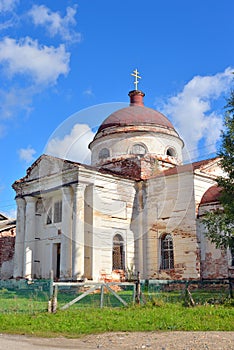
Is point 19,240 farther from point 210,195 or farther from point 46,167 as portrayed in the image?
point 210,195

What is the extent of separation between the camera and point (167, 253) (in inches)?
963

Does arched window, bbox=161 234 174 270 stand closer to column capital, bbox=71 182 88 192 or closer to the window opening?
column capital, bbox=71 182 88 192

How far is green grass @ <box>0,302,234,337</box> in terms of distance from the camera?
9.19 m

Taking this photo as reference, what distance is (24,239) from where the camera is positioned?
26516 mm

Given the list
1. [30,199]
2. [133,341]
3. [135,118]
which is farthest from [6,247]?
[133,341]

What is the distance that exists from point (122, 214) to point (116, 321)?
15.2 meters

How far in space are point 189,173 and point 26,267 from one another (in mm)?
11098

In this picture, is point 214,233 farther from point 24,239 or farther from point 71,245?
point 24,239

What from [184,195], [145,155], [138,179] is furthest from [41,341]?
[145,155]

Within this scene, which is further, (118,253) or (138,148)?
(138,148)

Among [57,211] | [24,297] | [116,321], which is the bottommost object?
[24,297]

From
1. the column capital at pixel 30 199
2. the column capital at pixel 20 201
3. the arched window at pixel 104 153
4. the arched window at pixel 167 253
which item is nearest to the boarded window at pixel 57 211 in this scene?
the column capital at pixel 30 199

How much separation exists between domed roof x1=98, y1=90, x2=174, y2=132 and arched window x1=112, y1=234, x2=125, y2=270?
8.28 meters

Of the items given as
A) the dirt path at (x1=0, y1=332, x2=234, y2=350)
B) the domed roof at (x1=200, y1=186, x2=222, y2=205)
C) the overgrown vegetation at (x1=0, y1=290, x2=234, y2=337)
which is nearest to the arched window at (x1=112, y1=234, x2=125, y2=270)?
the domed roof at (x1=200, y1=186, x2=222, y2=205)
